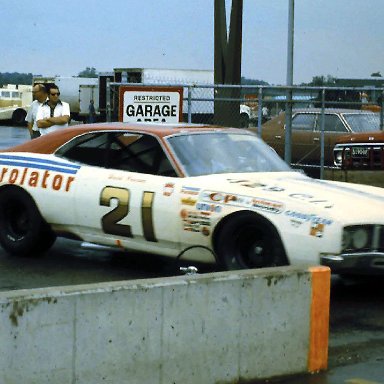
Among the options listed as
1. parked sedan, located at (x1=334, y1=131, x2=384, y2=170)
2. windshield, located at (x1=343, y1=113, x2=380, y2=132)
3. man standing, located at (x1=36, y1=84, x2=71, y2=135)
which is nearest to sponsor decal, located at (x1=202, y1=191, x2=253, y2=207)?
man standing, located at (x1=36, y1=84, x2=71, y2=135)

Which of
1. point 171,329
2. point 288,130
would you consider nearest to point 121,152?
point 171,329

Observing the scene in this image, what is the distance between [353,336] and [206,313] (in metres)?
2.03

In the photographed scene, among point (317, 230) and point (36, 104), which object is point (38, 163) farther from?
point (36, 104)

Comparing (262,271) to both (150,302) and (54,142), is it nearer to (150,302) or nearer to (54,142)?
(150,302)

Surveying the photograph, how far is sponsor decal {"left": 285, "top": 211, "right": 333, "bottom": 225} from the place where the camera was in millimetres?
7918

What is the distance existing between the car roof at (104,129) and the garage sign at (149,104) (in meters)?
5.69

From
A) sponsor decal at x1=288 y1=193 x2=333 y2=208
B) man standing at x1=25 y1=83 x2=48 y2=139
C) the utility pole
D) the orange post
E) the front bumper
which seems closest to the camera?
the orange post

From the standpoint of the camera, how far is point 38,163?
32.1 ft

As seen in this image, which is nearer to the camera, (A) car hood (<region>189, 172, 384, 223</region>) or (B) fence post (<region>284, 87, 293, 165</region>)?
(A) car hood (<region>189, 172, 384, 223</region>)

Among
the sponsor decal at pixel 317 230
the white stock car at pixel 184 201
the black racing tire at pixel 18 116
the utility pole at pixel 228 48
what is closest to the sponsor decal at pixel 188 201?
the white stock car at pixel 184 201

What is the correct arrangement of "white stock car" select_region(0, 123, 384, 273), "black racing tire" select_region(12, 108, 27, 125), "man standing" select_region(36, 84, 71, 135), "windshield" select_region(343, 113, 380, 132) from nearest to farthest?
1. "white stock car" select_region(0, 123, 384, 273)
2. "man standing" select_region(36, 84, 71, 135)
3. "windshield" select_region(343, 113, 380, 132)
4. "black racing tire" select_region(12, 108, 27, 125)

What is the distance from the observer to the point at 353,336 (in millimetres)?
7324

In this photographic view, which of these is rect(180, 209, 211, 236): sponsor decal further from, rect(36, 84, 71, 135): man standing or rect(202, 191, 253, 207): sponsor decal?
rect(36, 84, 71, 135): man standing

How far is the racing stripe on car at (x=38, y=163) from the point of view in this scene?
9578 mm
